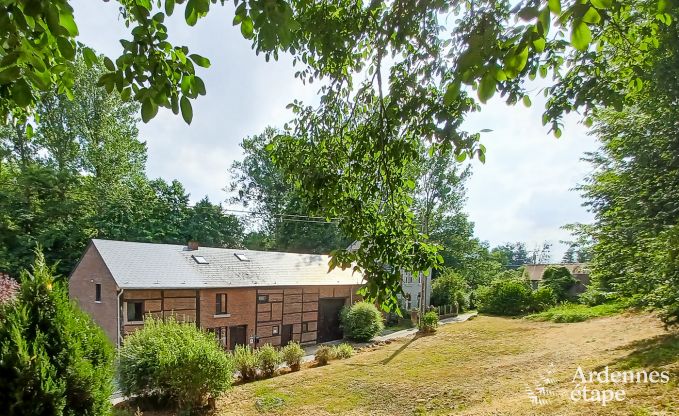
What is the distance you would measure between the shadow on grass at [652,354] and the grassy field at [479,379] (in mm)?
18

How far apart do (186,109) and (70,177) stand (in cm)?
2800

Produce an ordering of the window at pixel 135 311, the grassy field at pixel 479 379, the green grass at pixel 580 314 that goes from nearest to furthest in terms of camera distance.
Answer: the grassy field at pixel 479 379 < the window at pixel 135 311 < the green grass at pixel 580 314

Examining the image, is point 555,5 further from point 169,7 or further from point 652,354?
point 652,354

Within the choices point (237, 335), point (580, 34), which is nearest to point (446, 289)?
point (237, 335)

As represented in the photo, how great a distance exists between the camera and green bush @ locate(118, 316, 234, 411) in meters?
9.66

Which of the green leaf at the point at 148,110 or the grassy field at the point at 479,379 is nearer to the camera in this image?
the green leaf at the point at 148,110

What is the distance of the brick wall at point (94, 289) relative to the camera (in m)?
15.7

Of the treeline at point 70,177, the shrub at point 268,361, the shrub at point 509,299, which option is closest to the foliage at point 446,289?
the shrub at point 509,299

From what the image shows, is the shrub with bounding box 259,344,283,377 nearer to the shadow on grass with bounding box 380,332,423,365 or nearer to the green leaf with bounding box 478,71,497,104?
the shadow on grass with bounding box 380,332,423,365

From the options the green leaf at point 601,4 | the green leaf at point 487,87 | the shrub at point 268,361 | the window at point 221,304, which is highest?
the green leaf at point 601,4

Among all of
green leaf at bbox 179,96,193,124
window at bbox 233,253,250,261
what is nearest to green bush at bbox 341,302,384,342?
window at bbox 233,253,250,261

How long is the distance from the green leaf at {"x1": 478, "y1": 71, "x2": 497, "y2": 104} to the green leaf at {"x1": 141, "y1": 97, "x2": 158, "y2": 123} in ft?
4.80

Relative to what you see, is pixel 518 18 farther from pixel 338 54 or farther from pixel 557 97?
pixel 338 54

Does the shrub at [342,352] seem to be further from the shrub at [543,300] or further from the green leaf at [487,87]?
the green leaf at [487,87]
